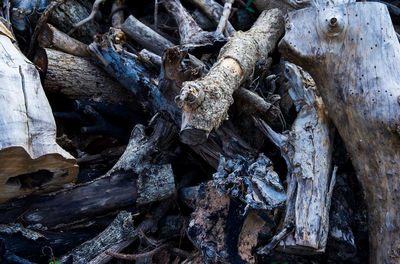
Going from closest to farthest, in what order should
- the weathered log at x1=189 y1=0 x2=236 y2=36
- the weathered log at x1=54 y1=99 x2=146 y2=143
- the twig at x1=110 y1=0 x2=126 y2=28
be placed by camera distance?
the weathered log at x1=54 y1=99 x2=146 y2=143
the weathered log at x1=189 y1=0 x2=236 y2=36
the twig at x1=110 y1=0 x2=126 y2=28

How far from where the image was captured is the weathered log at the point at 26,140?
7.11 feet

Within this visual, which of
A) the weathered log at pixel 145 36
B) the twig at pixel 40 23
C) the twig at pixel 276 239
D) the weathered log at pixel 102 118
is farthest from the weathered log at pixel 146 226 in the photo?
the twig at pixel 40 23

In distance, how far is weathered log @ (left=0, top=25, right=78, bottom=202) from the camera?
85.4 inches

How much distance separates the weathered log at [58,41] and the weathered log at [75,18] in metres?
0.21

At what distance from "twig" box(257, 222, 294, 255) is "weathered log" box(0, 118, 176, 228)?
0.92m

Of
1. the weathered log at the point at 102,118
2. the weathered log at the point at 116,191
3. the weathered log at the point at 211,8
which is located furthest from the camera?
the weathered log at the point at 211,8

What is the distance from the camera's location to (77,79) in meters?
3.46

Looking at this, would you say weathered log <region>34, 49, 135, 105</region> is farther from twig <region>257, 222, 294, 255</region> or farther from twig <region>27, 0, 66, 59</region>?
twig <region>257, 222, 294, 255</region>

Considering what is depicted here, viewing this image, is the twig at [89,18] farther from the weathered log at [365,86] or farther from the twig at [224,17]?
the weathered log at [365,86]

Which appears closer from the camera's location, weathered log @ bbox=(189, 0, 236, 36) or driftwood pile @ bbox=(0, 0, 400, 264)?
driftwood pile @ bbox=(0, 0, 400, 264)

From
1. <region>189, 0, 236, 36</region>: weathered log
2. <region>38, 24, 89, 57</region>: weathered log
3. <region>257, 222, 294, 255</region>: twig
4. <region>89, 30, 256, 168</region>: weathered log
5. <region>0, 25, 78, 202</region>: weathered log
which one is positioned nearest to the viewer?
<region>0, 25, 78, 202</region>: weathered log

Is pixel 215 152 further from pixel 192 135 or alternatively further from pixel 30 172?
pixel 30 172

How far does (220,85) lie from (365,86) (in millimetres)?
1023

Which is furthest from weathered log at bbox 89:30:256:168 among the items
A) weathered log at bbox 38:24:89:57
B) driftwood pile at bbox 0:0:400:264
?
weathered log at bbox 38:24:89:57
